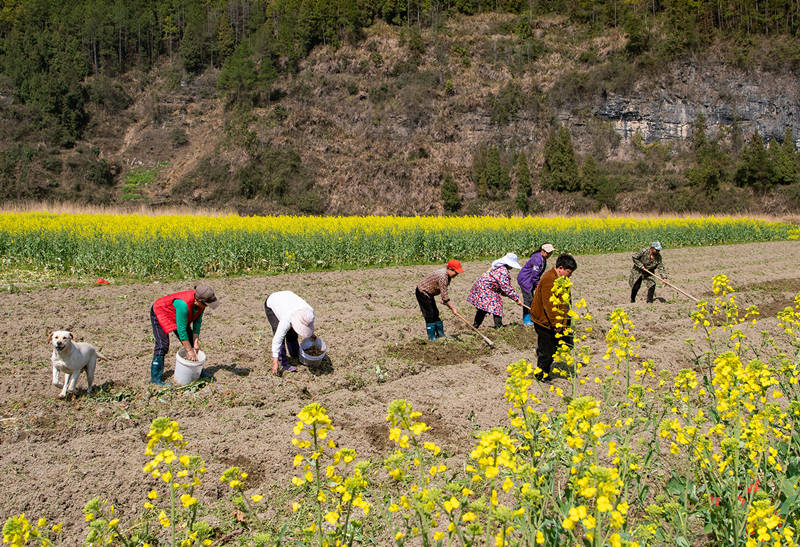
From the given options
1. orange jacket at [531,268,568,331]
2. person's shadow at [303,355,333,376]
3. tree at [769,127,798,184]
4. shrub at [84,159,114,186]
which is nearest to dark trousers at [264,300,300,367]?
person's shadow at [303,355,333,376]

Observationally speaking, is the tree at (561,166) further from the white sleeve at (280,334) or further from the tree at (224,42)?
the white sleeve at (280,334)

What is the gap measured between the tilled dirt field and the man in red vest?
1.42 feet

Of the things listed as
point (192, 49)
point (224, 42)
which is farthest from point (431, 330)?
point (224, 42)

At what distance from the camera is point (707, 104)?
5956cm

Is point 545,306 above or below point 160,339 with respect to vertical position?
above

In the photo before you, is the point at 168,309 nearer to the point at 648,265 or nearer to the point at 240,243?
the point at 648,265

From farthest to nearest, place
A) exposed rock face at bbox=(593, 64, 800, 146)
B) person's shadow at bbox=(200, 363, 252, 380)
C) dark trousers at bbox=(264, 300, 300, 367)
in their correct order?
exposed rock face at bbox=(593, 64, 800, 146), dark trousers at bbox=(264, 300, 300, 367), person's shadow at bbox=(200, 363, 252, 380)

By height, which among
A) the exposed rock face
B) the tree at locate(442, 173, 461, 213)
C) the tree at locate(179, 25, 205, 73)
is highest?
the tree at locate(179, 25, 205, 73)

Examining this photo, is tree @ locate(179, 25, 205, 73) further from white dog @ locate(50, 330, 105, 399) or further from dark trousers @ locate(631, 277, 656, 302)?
white dog @ locate(50, 330, 105, 399)

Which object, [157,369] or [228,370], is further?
[228,370]

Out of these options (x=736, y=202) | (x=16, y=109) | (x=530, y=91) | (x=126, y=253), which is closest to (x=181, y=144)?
(x=16, y=109)

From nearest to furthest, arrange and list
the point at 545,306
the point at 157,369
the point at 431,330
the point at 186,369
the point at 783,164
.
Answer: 1. the point at 186,369
2. the point at 157,369
3. the point at 545,306
4. the point at 431,330
5. the point at 783,164

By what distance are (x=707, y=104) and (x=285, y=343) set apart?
65181 mm

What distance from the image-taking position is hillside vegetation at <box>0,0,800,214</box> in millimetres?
48938
